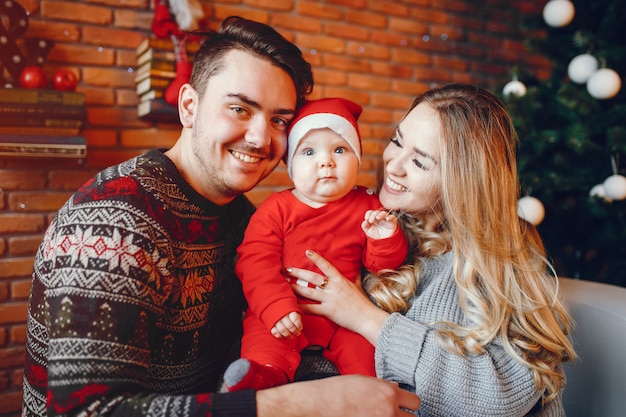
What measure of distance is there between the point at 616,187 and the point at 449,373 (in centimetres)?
142

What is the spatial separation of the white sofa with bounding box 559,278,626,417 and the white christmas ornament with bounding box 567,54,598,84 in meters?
1.04

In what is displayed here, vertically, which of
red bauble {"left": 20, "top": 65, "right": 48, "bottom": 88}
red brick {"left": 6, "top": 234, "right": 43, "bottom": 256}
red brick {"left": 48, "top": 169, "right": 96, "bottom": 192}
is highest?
red bauble {"left": 20, "top": 65, "right": 48, "bottom": 88}

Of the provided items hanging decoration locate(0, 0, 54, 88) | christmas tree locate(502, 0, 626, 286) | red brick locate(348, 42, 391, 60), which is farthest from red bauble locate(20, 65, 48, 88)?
christmas tree locate(502, 0, 626, 286)

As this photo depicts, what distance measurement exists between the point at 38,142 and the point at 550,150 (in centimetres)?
239

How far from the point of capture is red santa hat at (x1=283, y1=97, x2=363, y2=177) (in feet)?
4.52

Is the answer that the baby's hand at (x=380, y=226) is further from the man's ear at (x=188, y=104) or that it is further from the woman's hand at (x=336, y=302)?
the man's ear at (x=188, y=104)

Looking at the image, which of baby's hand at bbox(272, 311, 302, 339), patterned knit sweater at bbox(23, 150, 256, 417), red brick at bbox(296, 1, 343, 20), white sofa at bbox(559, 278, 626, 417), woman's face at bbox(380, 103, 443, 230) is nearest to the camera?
patterned knit sweater at bbox(23, 150, 256, 417)

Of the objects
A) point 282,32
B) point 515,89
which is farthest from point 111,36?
point 515,89

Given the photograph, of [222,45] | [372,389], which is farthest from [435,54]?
[372,389]

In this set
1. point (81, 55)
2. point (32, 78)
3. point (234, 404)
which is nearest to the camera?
point (234, 404)

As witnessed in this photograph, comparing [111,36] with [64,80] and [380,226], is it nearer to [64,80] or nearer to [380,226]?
[64,80]

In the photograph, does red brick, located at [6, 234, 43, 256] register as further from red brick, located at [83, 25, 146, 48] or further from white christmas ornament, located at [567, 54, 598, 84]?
white christmas ornament, located at [567, 54, 598, 84]

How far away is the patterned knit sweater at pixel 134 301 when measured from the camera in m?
1.02

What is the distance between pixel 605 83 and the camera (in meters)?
2.15
